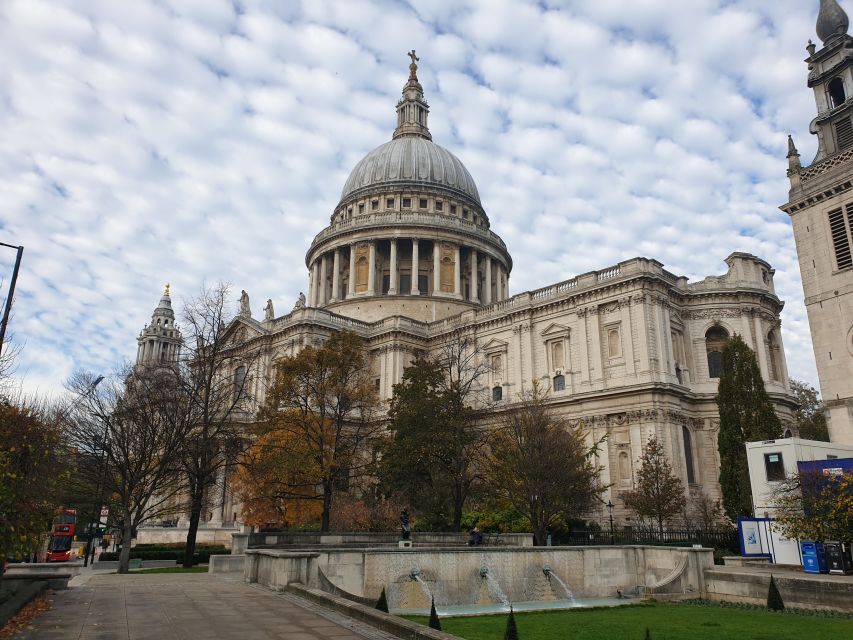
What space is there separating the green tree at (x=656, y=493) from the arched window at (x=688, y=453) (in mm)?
4738

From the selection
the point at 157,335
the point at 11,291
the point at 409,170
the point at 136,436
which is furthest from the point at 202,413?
the point at 157,335

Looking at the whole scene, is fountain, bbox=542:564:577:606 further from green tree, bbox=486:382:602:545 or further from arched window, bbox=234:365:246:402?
arched window, bbox=234:365:246:402

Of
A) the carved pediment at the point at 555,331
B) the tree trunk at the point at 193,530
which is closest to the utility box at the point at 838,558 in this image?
the tree trunk at the point at 193,530

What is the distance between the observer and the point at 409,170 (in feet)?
265

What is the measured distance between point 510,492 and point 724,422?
43.8 ft

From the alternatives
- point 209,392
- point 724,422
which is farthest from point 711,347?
point 209,392

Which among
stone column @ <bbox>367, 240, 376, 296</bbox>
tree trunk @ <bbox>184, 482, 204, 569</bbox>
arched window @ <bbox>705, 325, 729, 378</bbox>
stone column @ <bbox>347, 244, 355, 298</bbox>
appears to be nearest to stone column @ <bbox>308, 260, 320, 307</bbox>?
stone column @ <bbox>347, 244, 355, 298</bbox>

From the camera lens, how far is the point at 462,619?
17125 millimetres

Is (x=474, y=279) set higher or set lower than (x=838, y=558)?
higher

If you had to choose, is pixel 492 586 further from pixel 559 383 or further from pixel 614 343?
pixel 559 383

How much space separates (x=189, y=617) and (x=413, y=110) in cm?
8559

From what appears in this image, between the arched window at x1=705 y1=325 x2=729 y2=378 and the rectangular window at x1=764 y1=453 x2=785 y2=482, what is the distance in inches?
814

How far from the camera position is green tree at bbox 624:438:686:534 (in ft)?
120

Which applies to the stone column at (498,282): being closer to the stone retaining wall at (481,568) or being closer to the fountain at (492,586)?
the stone retaining wall at (481,568)
